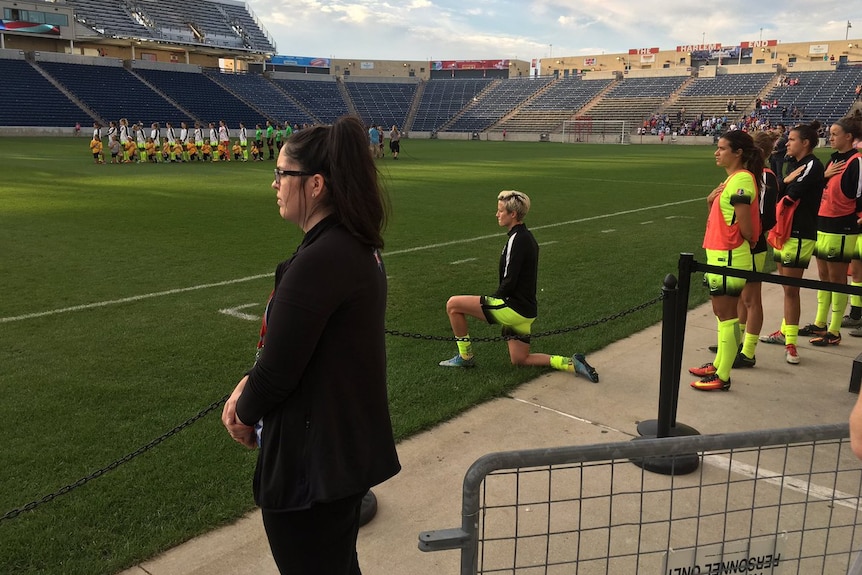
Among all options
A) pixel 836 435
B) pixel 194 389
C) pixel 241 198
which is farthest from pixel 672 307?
pixel 241 198

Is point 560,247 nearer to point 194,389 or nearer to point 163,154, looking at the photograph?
point 194,389

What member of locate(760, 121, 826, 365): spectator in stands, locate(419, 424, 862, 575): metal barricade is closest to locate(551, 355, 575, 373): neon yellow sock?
locate(419, 424, 862, 575): metal barricade

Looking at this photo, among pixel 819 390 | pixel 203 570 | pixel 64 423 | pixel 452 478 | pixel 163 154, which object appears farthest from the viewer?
pixel 163 154

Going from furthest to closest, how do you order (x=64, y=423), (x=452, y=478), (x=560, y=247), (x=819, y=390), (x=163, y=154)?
(x=163, y=154) < (x=560, y=247) < (x=819, y=390) < (x=64, y=423) < (x=452, y=478)

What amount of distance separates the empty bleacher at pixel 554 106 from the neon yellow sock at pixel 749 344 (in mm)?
60662

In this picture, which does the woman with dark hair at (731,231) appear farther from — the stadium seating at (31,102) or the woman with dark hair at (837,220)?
the stadium seating at (31,102)

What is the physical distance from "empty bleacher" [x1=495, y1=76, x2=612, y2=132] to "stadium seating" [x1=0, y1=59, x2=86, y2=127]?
3899cm

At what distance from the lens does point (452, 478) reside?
149 inches

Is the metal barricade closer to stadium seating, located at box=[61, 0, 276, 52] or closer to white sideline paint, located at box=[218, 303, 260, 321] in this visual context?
white sideline paint, located at box=[218, 303, 260, 321]

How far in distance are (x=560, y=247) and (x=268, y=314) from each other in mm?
9385

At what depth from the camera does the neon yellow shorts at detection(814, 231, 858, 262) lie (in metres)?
6.25

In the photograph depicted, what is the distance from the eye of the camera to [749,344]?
5762 millimetres

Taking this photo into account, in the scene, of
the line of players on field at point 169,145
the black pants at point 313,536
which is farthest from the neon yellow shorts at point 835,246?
the line of players on field at point 169,145

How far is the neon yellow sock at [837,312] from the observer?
20.9 feet
